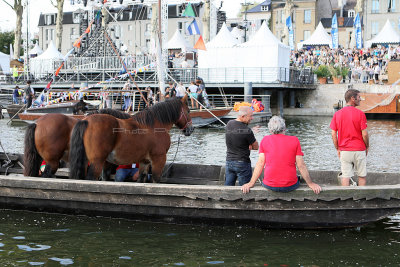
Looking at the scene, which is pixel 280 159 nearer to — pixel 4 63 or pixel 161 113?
pixel 161 113

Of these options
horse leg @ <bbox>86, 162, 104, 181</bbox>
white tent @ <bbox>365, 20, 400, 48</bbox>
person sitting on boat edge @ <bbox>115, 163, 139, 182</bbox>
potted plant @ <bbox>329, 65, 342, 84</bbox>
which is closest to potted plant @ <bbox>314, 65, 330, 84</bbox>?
potted plant @ <bbox>329, 65, 342, 84</bbox>

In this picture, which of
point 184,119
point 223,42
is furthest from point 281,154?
point 223,42

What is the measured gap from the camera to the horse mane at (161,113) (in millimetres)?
9281

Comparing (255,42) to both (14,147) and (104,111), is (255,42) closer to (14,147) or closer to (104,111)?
Result: (14,147)

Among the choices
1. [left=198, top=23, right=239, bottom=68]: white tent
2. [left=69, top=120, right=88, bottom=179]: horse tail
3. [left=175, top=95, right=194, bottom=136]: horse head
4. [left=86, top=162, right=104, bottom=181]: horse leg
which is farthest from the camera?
[left=198, top=23, right=239, bottom=68]: white tent

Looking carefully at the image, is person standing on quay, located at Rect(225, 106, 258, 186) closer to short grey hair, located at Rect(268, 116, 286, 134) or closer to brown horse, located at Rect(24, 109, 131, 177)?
short grey hair, located at Rect(268, 116, 286, 134)

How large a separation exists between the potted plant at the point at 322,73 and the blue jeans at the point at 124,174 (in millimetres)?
31340

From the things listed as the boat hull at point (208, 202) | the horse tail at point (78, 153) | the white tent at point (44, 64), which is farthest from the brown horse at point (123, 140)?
the white tent at point (44, 64)

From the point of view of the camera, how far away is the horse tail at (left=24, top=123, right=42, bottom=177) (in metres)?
9.19

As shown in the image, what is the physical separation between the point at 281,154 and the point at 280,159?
7 cm

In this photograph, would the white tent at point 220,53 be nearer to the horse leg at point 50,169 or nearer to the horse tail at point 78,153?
the horse leg at point 50,169

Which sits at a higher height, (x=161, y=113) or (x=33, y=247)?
(x=161, y=113)

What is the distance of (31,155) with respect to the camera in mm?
9297

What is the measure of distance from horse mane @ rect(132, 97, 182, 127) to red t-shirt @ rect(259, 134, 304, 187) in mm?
2462
